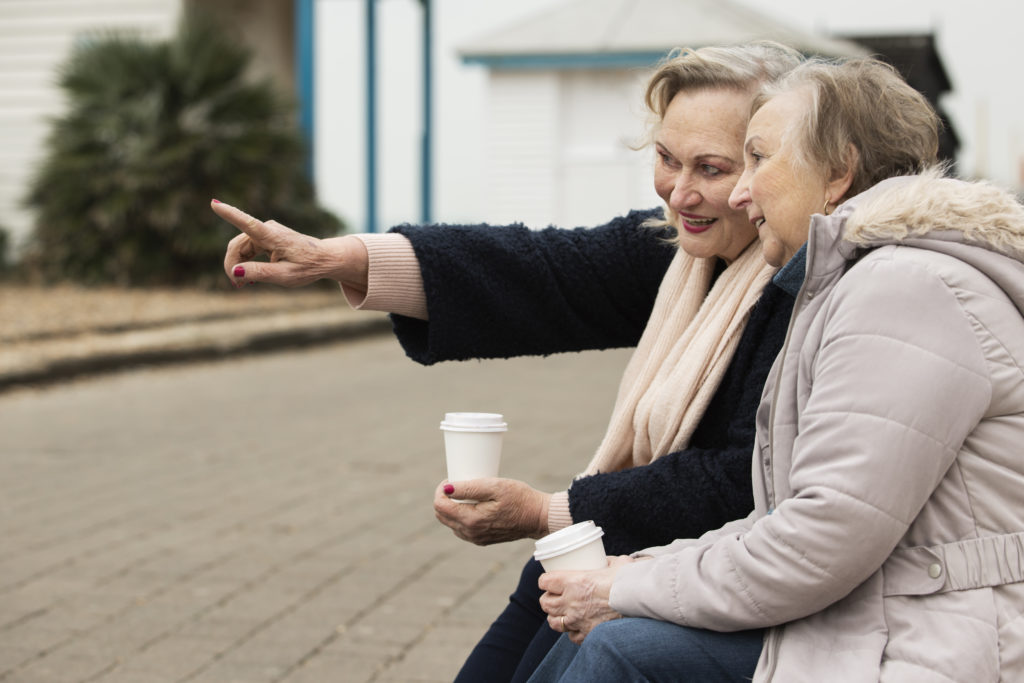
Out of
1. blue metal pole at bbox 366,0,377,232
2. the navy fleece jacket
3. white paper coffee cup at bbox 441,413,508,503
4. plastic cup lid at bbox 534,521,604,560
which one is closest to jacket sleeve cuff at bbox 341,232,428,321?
the navy fleece jacket

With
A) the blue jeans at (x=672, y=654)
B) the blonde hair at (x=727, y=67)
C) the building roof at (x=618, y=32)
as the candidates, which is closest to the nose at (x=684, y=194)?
the blonde hair at (x=727, y=67)

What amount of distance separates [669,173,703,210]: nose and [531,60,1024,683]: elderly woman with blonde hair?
1.78 ft

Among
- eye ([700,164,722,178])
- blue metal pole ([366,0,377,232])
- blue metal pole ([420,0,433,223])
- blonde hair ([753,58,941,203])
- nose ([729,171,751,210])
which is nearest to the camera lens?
blonde hair ([753,58,941,203])

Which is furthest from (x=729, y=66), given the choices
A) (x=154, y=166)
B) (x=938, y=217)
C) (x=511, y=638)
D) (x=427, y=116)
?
(x=427, y=116)

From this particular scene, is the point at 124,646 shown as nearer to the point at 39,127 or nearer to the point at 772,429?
the point at 772,429

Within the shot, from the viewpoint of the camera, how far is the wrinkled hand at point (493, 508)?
7.47 ft

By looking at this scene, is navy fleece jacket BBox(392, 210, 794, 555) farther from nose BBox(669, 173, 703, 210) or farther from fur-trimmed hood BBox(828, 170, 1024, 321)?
fur-trimmed hood BBox(828, 170, 1024, 321)

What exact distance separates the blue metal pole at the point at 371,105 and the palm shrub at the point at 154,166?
8.76ft

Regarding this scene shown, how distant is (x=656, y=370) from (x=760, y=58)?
61 cm

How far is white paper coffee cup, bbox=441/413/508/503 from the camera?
226cm

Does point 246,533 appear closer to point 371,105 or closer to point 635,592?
point 635,592

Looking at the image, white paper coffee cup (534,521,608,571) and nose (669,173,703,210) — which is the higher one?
nose (669,173,703,210)

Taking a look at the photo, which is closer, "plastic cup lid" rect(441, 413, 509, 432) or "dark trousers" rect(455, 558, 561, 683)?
"plastic cup lid" rect(441, 413, 509, 432)

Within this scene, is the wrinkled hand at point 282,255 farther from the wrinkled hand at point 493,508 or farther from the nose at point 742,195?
the nose at point 742,195
